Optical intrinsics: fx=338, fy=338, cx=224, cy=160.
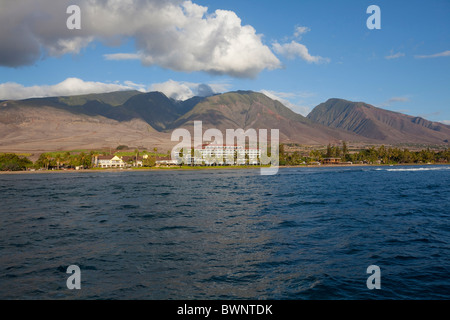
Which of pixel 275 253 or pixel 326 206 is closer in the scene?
pixel 275 253

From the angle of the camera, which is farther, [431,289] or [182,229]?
[182,229]

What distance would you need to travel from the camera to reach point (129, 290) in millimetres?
18719

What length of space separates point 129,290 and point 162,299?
7.67ft

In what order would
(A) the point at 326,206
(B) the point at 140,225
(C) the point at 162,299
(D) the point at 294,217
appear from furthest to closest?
(A) the point at 326,206
(D) the point at 294,217
(B) the point at 140,225
(C) the point at 162,299

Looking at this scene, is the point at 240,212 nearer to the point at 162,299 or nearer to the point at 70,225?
the point at 70,225

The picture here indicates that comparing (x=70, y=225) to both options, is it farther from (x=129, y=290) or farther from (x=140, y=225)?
(x=129, y=290)

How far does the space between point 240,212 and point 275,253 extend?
2074cm
